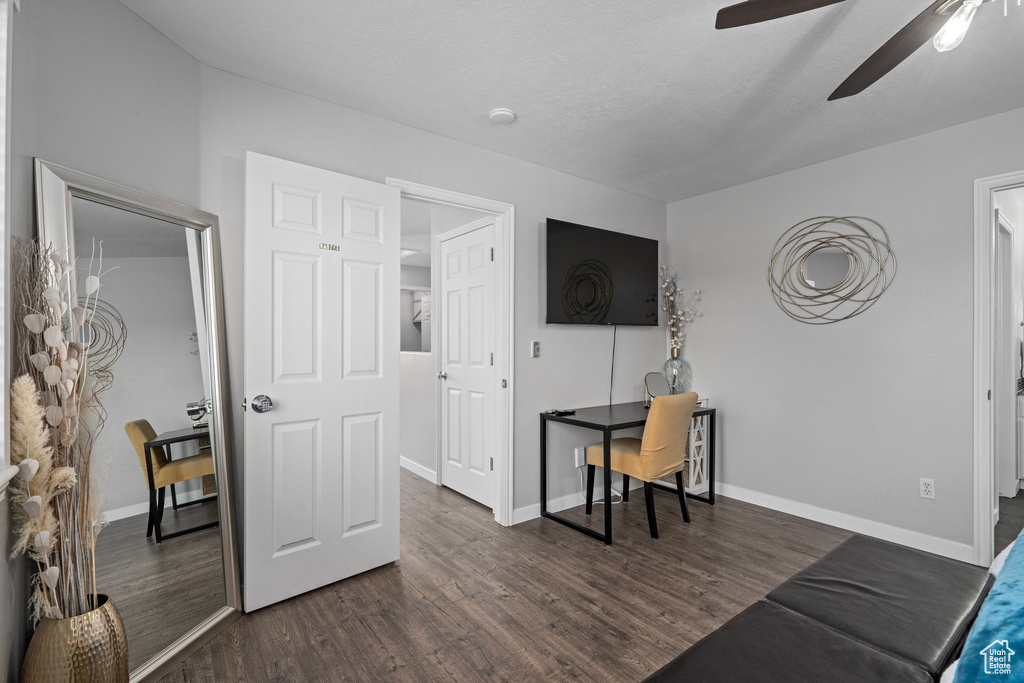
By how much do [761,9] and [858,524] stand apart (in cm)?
317

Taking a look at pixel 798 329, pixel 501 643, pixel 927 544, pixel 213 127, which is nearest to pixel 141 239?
pixel 213 127

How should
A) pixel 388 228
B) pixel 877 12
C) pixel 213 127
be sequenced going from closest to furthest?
pixel 877 12 → pixel 213 127 → pixel 388 228

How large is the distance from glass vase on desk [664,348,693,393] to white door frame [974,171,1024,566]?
5.77 ft

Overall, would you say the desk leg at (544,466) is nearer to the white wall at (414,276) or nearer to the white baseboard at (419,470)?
the white baseboard at (419,470)

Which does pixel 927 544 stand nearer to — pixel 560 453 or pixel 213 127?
pixel 560 453

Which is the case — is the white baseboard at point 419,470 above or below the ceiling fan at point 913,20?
below

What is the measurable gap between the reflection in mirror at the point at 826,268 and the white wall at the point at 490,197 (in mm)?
1217

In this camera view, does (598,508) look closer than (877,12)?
No

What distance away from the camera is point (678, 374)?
4.07 meters

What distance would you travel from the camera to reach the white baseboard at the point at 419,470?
14.0 feet

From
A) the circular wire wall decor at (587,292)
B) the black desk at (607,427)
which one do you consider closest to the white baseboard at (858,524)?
the black desk at (607,427)

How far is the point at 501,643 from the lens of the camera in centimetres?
199

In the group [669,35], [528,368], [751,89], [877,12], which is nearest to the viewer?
[877,12]

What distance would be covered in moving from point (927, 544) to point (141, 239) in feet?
14.1
